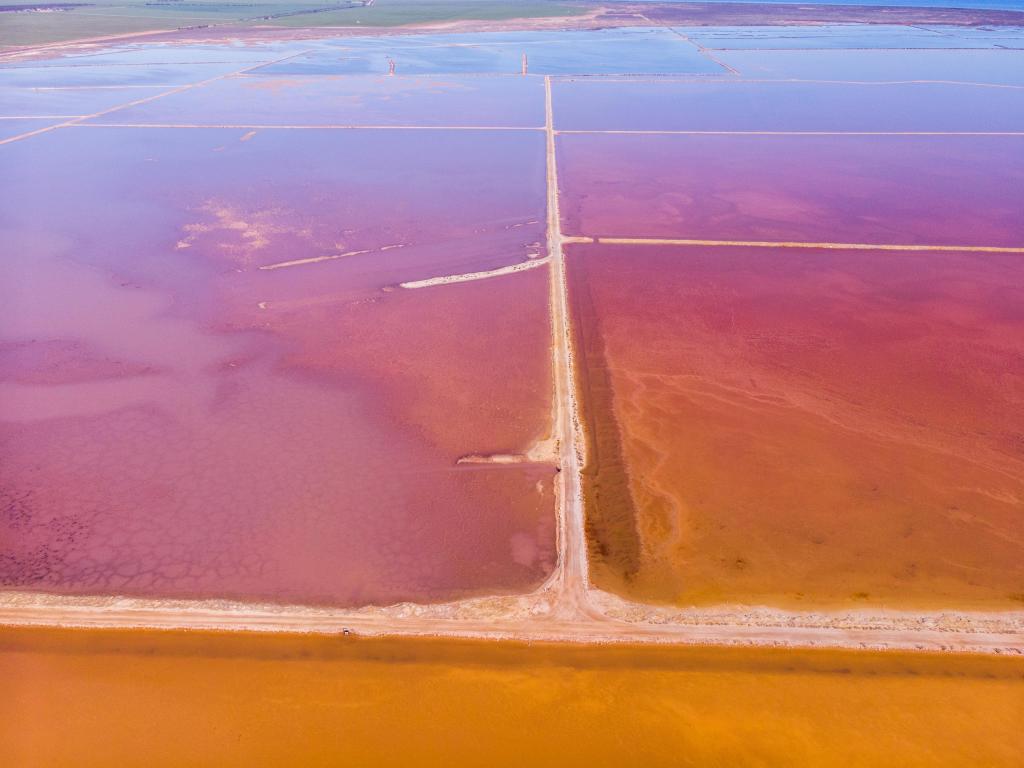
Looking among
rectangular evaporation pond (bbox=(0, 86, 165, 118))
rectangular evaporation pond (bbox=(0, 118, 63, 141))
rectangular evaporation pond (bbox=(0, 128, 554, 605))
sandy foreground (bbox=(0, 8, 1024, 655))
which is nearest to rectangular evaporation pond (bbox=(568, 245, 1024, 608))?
sandy foreground (bbox=(0, 8, 1024, 655))

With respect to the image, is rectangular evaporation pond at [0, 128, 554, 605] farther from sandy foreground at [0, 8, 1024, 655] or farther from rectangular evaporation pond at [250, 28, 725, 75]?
rectangular evaporation pond at [250, 28, 725, 75]

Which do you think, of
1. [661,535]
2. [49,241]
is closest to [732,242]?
[661,535]

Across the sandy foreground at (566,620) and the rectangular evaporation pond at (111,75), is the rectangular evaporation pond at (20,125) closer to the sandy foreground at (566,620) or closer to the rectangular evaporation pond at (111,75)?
the rectangular evaporation pond at (111,75)

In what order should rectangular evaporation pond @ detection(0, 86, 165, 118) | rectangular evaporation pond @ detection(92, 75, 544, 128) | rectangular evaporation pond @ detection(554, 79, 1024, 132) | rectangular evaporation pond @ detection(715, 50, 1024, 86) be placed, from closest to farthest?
1. rectangular evaporation pond @ detection(554, 79, 1024, 132)
2. rectangular evaporation pond @ detection(92, 75, 544, 128)
3. rectangular evaporation pond @ detection(0, 86, 165, 118)
4. rectangular evaporation pond @ detection(715, 50, 1024, 86)

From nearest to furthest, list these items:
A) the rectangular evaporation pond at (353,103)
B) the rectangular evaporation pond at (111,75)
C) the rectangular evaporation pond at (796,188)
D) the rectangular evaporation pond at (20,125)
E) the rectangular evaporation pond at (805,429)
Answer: the rectangular evaporation pond at (805,429)
the rectangular evaporation pond at (796,188)
the rectangular evaporation pond at (20,125)
the rectangular evaporation pond at (353,103)
the rectangular evaporation pond at (111,75)

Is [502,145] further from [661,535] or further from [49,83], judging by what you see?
[49,83]

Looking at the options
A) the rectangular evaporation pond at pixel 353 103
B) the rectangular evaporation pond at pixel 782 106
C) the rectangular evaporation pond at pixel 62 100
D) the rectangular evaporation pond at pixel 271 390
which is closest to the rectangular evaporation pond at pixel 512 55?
the rectangular evaporation pond at pixel 353 103

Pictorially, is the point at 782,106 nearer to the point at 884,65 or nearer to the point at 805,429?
the point at 884,65
